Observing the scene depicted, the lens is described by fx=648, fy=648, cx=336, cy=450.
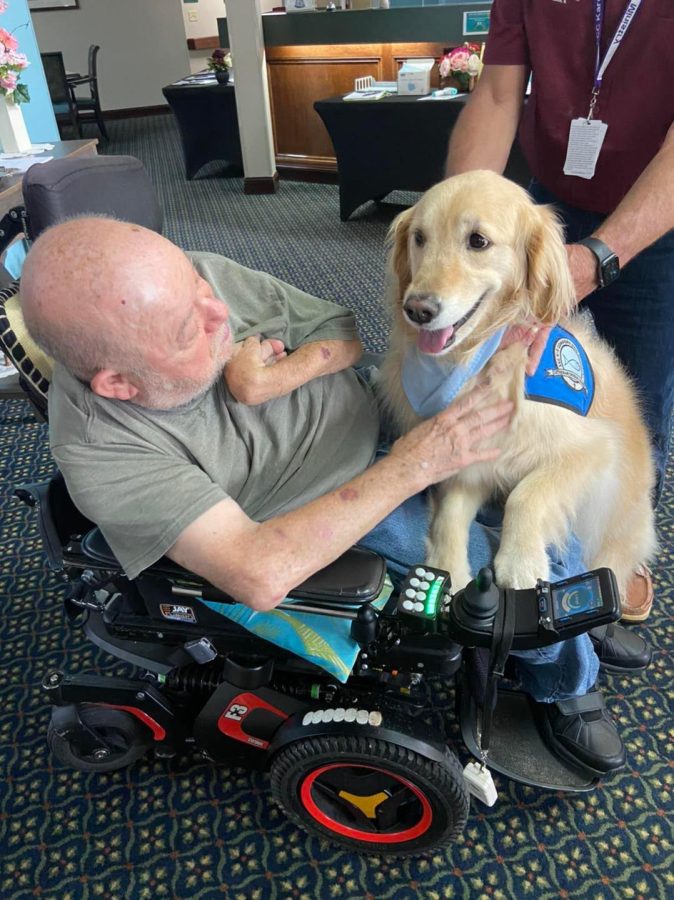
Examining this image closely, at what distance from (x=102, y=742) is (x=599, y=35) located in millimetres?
1994

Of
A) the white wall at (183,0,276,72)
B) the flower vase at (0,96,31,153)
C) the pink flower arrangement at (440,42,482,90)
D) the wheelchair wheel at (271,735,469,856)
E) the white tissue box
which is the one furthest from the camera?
the white wall at (183,0,276,72)

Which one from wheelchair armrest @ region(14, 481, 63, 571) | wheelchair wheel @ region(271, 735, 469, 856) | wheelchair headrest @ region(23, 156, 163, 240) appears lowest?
wheelchair wheel @ region(271, 735, 469, 856)

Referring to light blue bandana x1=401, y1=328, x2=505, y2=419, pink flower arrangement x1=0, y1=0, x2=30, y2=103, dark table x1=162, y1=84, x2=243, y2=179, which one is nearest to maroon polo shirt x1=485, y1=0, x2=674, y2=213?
light blue bandana x1=401, y1=328, x2=505, y2=419

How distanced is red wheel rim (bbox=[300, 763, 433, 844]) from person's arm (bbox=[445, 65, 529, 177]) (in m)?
1.50

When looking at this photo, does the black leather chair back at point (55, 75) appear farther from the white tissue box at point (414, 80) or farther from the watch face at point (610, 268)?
the watch face at point (610, 268)

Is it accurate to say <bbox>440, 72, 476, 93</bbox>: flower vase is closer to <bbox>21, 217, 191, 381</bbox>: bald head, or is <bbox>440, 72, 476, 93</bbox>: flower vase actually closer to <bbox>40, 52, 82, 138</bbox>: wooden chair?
<bbox>21, 217, 191, 381</bbox>: bald head

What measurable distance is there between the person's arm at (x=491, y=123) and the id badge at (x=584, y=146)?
183 millimetres

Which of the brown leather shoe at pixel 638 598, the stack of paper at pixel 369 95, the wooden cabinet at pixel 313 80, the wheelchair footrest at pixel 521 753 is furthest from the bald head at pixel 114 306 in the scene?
the wooden cabinet at pixel 313 80

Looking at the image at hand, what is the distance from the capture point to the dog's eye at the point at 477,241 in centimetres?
125

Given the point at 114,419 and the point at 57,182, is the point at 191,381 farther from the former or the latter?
the point at 57,182

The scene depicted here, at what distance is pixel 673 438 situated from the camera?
8.98ft

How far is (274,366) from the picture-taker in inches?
50.8

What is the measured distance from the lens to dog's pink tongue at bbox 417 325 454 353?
1274 millimetres

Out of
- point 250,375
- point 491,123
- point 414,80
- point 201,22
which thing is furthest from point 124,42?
point 250,375
